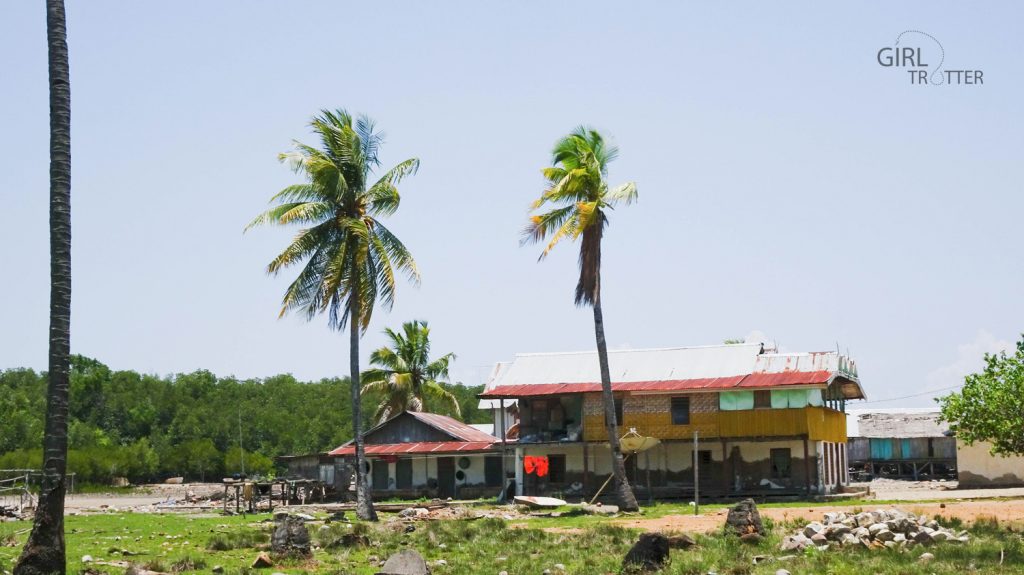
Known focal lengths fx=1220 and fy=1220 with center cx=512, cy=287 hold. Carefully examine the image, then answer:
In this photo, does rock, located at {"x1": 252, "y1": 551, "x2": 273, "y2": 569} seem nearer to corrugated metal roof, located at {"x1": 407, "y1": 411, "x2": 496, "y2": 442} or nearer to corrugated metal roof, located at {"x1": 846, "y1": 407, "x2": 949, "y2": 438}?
corrugated metal roof, located at {"x1": 407, "y1": 411, "x2": 496, "y2": 442}

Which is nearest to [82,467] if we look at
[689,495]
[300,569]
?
[689,495]

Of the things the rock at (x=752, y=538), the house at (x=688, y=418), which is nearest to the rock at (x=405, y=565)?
the rock at (x=752, y=538)

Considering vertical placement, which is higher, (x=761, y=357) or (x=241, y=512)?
(x=761, y=357)

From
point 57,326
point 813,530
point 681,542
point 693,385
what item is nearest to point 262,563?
point 57,326

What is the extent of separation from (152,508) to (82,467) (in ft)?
83.8

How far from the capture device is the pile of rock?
2188 cm

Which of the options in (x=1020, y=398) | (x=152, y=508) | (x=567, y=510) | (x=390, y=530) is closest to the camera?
(x=1020, y=398)

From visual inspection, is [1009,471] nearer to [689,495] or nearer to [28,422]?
[689,495]

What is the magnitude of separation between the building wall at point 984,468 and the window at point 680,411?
1385 cm

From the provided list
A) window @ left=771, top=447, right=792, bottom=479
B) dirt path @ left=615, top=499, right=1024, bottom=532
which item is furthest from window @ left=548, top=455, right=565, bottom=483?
dirt path @ left=615, top=499, right=1024, bottom=532

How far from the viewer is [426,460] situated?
5356 cm

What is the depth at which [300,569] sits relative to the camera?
20.1 metres

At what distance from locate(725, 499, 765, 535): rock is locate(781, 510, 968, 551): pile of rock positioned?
1.29m

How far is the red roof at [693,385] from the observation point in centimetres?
4488
